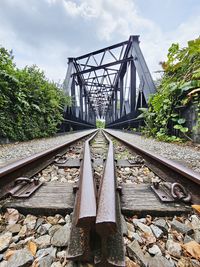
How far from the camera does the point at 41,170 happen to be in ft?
4.82

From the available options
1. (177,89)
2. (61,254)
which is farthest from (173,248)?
(177,89)

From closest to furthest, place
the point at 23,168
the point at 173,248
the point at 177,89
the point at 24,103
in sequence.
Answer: the point at 173,248
the point at 23,168
the point at 177,89
the point at 24,103

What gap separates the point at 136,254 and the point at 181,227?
0.89 ft

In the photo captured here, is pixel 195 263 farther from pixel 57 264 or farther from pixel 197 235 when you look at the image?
pixel 57 264

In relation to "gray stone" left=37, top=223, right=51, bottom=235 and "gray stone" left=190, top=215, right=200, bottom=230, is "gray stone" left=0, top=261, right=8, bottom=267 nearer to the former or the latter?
"gray stone" left=37, top=223, right=51, bottom=235

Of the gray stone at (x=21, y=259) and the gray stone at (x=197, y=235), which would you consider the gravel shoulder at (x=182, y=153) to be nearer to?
the gray stone at (x=197, y=235)

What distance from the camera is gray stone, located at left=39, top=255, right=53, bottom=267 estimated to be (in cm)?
48

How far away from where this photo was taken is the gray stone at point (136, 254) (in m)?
0.49

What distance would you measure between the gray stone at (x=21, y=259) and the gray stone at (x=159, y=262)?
15.2 inches

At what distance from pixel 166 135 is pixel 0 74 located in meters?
4.26

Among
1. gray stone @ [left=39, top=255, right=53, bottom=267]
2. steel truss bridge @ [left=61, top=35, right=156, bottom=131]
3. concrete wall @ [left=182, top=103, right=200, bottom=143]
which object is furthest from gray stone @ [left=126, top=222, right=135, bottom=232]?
steel truss bridge @ [left=61, top=35, right=156, bottom=131]

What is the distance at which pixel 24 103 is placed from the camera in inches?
157

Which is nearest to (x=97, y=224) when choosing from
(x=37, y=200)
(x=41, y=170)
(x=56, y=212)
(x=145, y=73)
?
(x=56, y=212)

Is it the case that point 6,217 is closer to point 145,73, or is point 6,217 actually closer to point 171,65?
point 171,65
